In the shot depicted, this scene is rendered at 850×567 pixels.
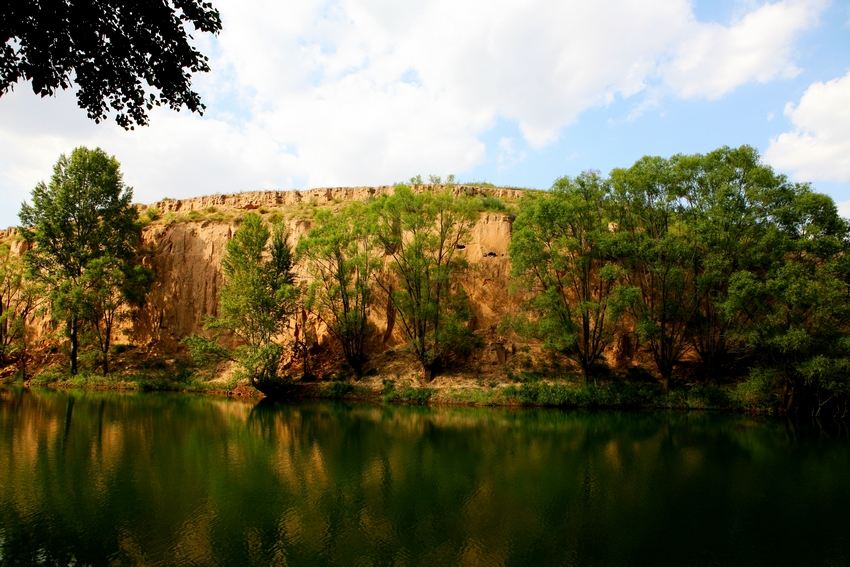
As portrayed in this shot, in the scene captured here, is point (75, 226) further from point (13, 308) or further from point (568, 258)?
point (568, 258)

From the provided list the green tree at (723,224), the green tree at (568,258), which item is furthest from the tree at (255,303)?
the green tree at (723,224)

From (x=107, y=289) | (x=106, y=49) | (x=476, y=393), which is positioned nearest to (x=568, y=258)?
(x=476, y=393)

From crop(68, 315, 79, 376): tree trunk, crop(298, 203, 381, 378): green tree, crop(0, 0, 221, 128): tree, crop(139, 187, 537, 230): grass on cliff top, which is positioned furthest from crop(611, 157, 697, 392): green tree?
crop(68, 315, 79, 376): tree trunk

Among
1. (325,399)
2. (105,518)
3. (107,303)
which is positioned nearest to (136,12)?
(105,518)

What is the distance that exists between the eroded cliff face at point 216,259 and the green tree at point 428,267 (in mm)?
3879

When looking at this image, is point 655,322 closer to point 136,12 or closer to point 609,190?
point 609,190

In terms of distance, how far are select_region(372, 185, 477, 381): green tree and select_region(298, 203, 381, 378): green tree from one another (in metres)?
1.62

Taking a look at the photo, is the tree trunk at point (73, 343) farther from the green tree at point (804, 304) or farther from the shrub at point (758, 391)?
the shrub at point (758, 391)

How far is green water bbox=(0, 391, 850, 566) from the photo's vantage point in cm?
1038

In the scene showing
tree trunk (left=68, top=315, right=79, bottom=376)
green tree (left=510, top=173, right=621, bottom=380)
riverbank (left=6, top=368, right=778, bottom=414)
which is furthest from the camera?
tree trunk (left=68, top=315, right=79, bottom=376)

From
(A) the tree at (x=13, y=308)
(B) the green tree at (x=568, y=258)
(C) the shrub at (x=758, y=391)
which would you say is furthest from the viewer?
(A) the tree at (x=13, y=308)

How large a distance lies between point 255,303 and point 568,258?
1952 centimetres

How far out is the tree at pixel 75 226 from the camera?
40.0 metres

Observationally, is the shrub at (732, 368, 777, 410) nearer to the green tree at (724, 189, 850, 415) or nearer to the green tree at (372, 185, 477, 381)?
the green tree at (724, 189, 850, 415)
